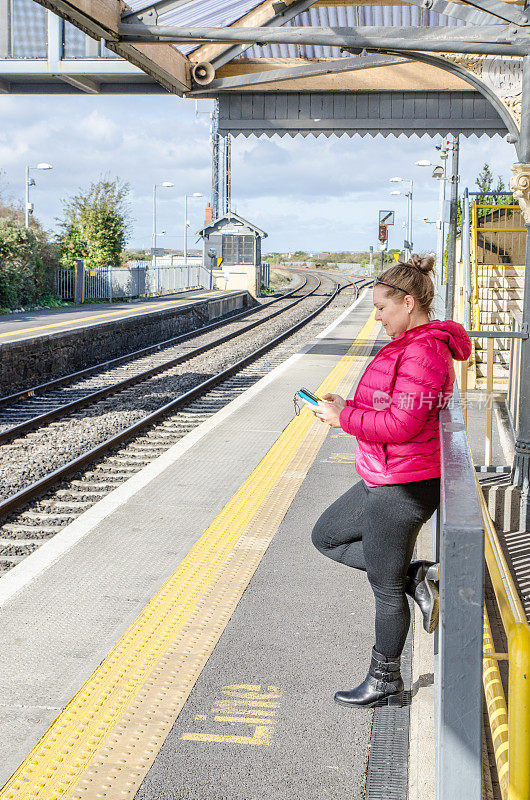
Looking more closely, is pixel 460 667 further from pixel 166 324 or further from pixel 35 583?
pixel 166 324

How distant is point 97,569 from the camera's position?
5285 millimetres

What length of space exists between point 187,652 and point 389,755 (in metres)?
1.15

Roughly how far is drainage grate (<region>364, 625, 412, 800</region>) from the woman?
69 mm

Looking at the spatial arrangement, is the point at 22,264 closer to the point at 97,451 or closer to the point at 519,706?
the point at 97,451

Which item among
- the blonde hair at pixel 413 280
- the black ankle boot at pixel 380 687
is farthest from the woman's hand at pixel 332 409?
the black ankle boot at pixel 380 687

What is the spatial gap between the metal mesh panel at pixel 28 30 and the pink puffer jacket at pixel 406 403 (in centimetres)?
1014

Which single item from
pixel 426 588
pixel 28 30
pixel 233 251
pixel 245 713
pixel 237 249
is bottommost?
pixel 245 713

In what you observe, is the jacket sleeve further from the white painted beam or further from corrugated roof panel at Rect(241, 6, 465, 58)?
the white painted beam

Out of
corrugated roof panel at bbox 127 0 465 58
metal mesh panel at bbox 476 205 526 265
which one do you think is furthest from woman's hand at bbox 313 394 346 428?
metal mesh panel at bbox 476 205 526 265

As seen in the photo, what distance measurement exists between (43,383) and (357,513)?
13150 millimetres

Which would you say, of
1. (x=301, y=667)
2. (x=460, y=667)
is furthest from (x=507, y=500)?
(x=460, y=667)

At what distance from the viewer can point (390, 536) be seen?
3365mm

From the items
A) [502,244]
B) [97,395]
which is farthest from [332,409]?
[502,244]

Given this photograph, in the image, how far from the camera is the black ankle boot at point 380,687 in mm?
3549
